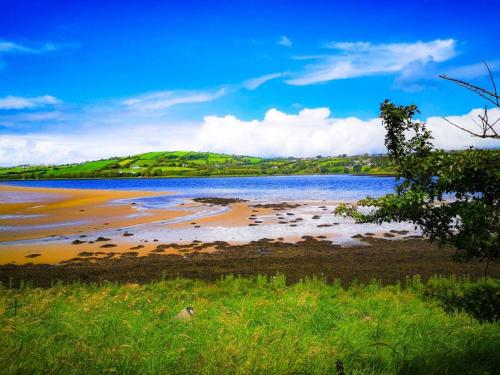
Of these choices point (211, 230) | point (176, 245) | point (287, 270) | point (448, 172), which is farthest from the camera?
point (211, 230)

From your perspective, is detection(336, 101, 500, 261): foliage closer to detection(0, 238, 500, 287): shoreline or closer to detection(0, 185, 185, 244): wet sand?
detection(0, 238, 500, 287): shoreline

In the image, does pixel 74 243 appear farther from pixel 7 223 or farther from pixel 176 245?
pixel 7 223

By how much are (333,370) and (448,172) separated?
3.74 metres

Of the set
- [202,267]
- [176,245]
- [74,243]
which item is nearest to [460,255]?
[202,267]

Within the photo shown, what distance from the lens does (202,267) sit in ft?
76.6

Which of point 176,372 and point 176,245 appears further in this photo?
point 176,245

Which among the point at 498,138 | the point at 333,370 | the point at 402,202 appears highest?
the point at 498,138

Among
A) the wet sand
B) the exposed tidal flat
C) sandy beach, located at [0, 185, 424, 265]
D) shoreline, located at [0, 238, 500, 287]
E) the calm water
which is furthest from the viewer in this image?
the calm water

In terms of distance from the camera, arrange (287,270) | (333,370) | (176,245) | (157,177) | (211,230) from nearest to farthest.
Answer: (333,370), (287,270), (176,245), (211,230), (157,177)

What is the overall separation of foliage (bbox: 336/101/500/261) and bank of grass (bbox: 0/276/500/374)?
2.07 m

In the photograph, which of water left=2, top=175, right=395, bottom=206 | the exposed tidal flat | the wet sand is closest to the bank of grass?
the exposed tidal flat

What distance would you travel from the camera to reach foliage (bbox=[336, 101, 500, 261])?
518 cm

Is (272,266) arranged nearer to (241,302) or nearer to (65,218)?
(241,302)

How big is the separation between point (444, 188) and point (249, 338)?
4.88m
